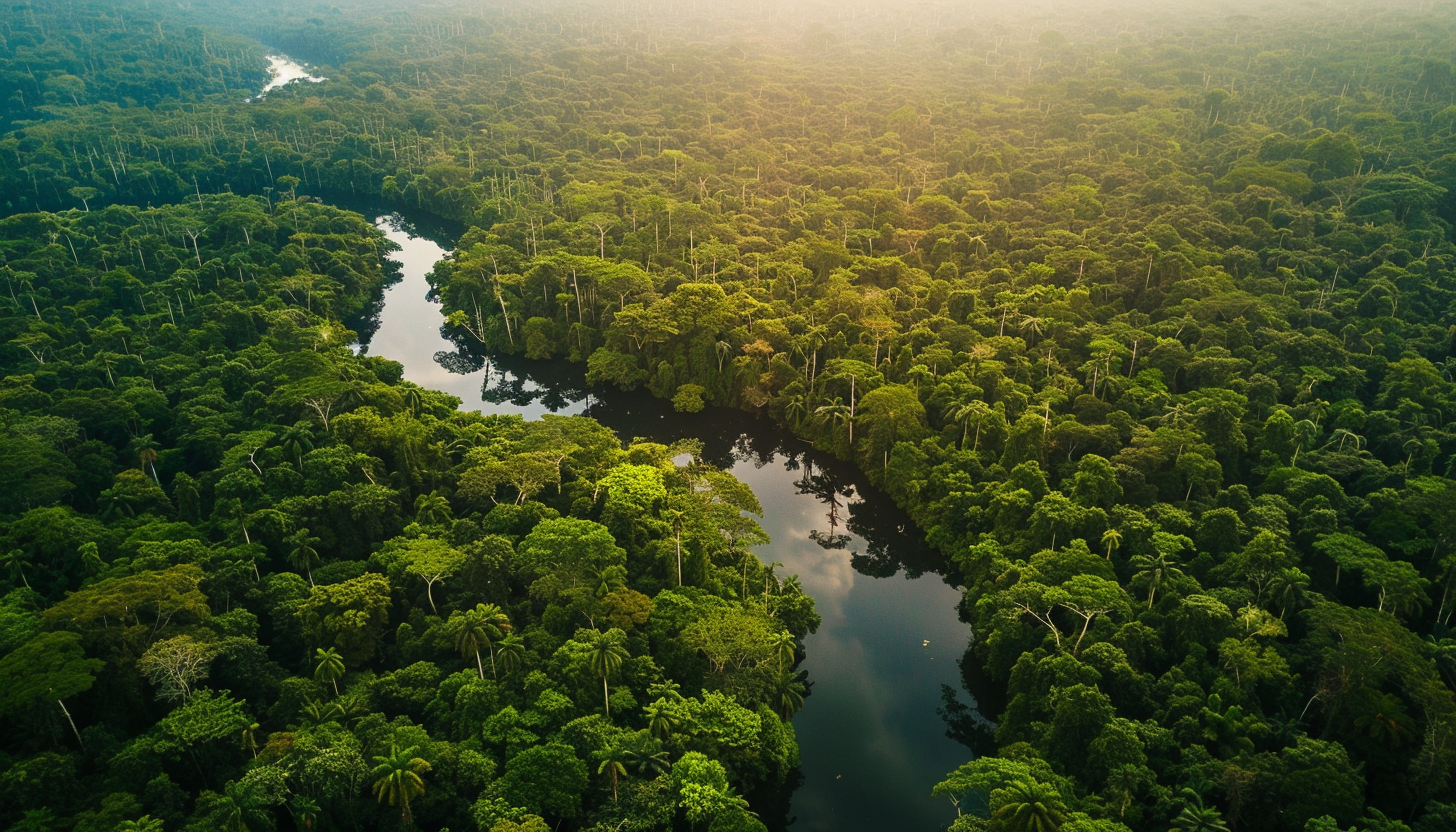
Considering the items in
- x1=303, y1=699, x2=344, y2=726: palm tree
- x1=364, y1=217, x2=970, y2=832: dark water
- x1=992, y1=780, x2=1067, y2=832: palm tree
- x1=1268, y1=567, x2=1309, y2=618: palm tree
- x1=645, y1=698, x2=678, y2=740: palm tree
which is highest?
x1=1268, y1=567, x2=1309, y2=618: palm tree

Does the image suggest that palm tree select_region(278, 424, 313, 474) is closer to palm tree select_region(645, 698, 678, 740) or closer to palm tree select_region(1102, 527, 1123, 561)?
palm tree select_region(645, 698, 678, 740)

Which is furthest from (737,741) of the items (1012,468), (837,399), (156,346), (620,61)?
(620,61)

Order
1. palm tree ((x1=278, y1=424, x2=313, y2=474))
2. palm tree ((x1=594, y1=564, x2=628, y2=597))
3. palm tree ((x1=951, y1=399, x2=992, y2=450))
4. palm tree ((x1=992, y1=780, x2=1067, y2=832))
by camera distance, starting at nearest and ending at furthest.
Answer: palm tree ((x1=992, y1=780, x2=1067, y2=832)) < palm tree ((x1=594, y1=564, x2=628, y2=597)) < palm tree ((x1=278, y1=424, x2=313, y2=474)) < palm tree ((x1=951, y1=399, x2=992, y2=450))

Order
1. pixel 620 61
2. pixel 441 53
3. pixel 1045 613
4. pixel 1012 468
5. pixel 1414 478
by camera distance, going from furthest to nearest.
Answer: pixel 441 53 < pixel 620 61 < pixel 1012 468 < pixel 1414 478 < pixel 1045 613

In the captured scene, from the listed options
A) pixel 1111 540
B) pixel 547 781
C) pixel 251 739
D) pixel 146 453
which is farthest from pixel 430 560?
pixel 1111 540

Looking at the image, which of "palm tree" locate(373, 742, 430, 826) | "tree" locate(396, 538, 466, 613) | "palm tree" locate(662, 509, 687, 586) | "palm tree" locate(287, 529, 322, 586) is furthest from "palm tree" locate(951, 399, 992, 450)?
"palm tree" locate(287, 529, 322, 586)

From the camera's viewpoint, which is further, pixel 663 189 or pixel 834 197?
pixel 663 189

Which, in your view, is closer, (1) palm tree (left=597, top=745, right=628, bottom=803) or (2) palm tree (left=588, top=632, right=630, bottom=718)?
(1) palm tree (left=597, top=745, right=628, bottom=803)

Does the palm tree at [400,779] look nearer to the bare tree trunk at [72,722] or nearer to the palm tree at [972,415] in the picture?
the bare tree trunk at [72,722]

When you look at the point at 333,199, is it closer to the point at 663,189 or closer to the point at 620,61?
the point at 663,189
